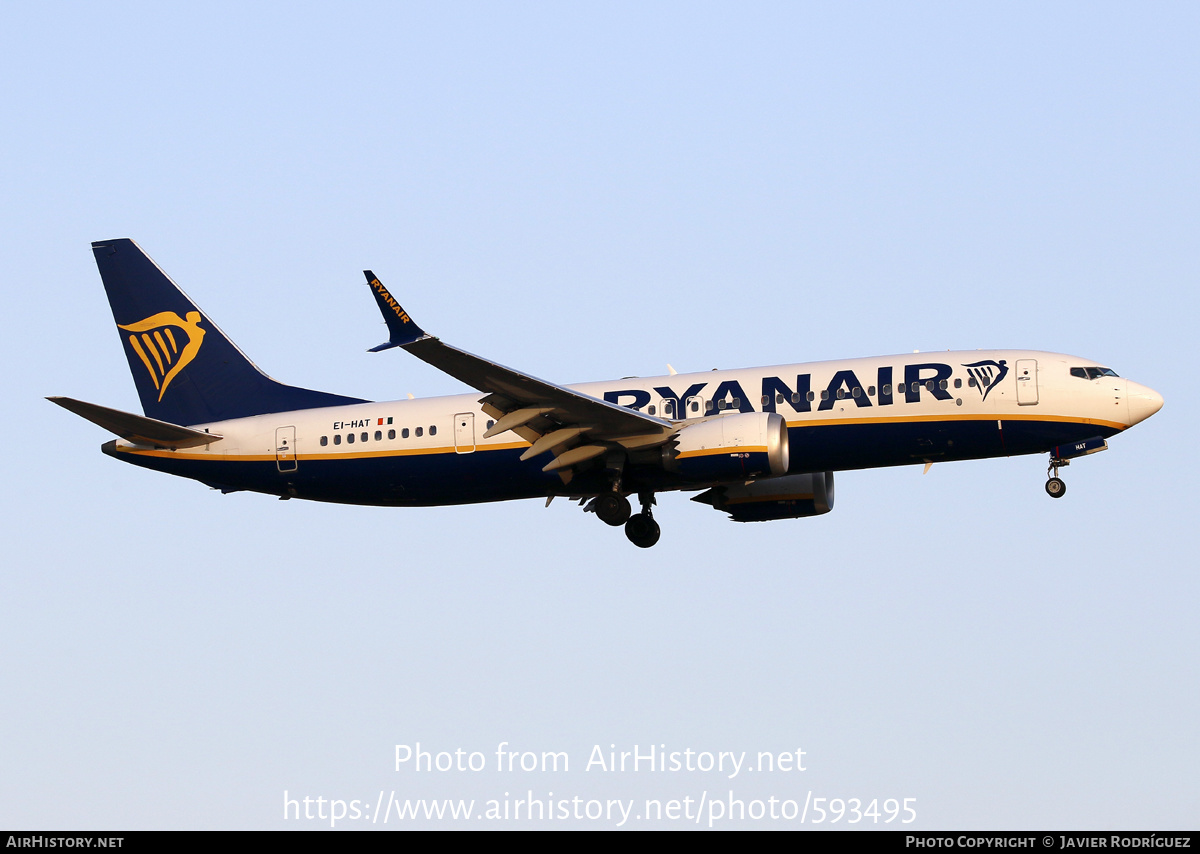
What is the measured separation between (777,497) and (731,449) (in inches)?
267

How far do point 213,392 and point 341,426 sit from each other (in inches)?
196

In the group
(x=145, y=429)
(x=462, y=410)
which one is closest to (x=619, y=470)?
(x=462, y=410)

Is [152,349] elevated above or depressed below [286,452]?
above

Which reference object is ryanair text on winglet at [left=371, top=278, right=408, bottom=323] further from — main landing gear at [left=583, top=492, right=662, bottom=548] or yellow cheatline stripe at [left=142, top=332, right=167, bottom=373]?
yellow cheatline stripe at [left=142, top=332, right=167, bottom=373]

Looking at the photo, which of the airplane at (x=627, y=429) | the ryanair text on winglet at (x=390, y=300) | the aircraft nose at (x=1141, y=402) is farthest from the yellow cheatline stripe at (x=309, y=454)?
the aircraft nose at (x=1141, y=402)

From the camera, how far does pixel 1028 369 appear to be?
3609 centimetres

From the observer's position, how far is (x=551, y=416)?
35.8m

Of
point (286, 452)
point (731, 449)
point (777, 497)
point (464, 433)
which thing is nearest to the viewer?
point (731, 449)

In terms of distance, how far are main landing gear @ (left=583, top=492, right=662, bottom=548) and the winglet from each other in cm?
871

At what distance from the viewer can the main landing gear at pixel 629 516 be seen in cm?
3762

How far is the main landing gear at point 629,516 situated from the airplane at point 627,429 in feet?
0.17

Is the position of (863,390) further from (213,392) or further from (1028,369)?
(213,392)

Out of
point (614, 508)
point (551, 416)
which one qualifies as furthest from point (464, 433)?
point (614, 508)

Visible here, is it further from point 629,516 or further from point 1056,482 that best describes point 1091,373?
point 629,516
